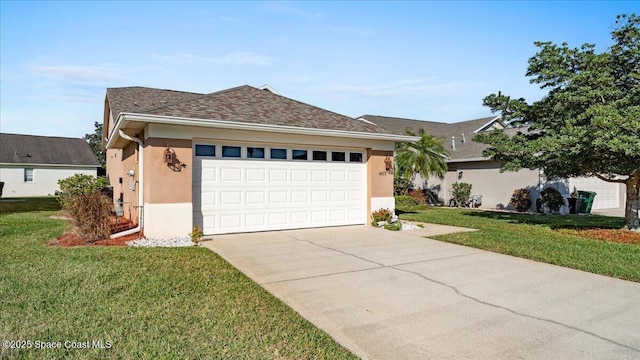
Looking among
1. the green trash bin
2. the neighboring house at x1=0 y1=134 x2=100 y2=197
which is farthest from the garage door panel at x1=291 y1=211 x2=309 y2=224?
the neighboring house at x1=0 y1=134 x2=100 y2=197

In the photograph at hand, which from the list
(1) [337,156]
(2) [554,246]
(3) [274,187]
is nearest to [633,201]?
(2) [554,246]

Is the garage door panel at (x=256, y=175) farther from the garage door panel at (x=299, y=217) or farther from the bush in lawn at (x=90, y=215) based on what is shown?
the bush in lawn at (x=90, y=215)

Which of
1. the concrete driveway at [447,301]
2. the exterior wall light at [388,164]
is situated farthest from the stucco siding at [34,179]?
the concrete driveway at [447,301]

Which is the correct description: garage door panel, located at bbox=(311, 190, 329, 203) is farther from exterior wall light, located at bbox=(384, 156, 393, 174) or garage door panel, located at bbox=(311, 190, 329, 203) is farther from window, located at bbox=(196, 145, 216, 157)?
window, located at bbox=(196, 145, 216, 157)

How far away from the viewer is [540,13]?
38.7 feet

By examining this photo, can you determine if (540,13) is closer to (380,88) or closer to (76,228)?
(380,88)

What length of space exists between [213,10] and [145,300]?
8.92m

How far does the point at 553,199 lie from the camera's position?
1650 cm

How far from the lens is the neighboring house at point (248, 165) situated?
880cm

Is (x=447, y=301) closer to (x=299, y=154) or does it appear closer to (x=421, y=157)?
(x=299, y=154)

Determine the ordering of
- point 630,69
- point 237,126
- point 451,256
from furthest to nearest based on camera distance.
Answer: point 630,69 < point 237,126 < point 451,256

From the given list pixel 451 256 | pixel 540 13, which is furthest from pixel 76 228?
pixel 540 13

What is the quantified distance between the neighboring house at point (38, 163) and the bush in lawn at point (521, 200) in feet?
109

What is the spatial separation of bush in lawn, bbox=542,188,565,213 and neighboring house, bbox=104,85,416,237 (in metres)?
8.72
